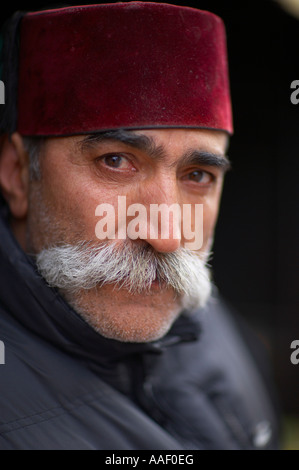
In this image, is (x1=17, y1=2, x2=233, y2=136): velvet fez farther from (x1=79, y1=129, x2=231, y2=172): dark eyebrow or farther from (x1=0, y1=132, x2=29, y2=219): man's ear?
(x1=0, y1=132, x2=29, y2=219): man's ear

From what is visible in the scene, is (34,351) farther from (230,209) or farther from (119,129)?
(230,209)

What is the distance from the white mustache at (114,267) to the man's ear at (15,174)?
8.1 inches

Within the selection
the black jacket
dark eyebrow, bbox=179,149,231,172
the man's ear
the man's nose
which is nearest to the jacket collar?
the black jacket

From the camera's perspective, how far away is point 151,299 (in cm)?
136

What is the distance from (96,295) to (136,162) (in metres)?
0.42

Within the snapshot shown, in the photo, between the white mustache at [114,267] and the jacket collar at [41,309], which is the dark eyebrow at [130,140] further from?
the jacket collar at [41,309]

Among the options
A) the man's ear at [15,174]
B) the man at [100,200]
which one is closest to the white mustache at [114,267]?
the man at [100,200]

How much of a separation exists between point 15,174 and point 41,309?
0.49 m

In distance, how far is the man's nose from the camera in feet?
4.20

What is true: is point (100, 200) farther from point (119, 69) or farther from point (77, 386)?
point (77, 386)

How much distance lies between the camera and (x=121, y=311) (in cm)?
134

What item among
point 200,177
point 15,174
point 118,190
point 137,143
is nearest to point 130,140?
point 137,143

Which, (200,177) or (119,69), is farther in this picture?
(200,177)

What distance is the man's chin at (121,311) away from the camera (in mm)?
1335
